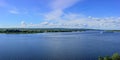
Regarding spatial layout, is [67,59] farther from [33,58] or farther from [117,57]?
[117,57]

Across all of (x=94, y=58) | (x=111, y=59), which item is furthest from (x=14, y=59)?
(x=111, y=59)

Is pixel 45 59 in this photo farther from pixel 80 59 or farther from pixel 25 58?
pixel 80 59

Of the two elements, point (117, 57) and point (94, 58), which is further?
point (94, 58)

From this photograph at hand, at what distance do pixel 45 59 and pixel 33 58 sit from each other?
88 centimetres

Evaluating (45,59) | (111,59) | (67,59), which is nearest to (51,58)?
(45,59)

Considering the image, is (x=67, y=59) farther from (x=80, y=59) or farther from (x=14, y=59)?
(x=14, y=59)

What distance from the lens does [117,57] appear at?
388 inches

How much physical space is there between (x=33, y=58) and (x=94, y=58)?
4.31m

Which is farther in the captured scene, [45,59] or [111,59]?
[45,59]

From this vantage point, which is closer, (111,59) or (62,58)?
(111,59)

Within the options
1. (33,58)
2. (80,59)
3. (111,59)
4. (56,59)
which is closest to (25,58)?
(33,58)

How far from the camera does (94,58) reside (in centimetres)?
1353

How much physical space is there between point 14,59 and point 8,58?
578mm

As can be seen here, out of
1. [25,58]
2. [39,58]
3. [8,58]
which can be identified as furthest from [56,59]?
[8,58]
